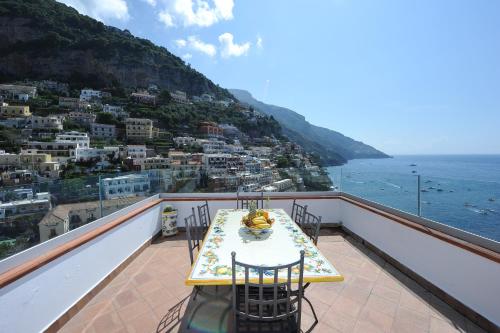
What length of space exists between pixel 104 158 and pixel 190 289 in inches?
1369

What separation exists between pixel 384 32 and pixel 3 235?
23.0 feet

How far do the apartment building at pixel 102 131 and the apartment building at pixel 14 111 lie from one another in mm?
8305

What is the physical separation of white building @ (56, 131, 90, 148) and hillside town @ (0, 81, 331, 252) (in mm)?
116

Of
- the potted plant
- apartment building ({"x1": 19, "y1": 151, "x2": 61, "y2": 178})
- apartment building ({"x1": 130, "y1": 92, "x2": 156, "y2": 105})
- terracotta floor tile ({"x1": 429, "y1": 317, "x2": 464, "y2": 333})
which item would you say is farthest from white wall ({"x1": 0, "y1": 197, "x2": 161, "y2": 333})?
apartment building ({"x1": 130, "y1": 92, "x2": 156, "y2": 105})

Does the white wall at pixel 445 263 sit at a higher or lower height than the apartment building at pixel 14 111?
lower

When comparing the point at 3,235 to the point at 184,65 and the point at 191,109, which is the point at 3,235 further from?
the point at 184,65

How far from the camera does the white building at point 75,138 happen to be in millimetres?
29902

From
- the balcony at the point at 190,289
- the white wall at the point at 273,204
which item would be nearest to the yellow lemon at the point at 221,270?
the balcony at the point at 190,289

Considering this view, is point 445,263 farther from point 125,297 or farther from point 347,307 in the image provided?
point 125,297

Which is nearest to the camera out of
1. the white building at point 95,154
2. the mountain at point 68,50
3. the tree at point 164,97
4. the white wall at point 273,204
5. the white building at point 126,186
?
the white building at point 126,186

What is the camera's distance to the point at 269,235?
1.92 meters

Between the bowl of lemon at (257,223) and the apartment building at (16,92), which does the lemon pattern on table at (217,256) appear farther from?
the apartment building at (16,92)

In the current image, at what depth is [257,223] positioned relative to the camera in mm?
2010

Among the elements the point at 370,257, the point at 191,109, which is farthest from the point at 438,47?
the point at 191,109
